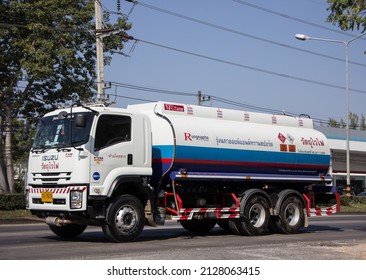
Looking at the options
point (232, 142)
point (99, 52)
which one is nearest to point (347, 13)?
point (232, 142)

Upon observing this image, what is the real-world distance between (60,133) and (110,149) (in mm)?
1246

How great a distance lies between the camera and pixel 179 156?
14.4 metres

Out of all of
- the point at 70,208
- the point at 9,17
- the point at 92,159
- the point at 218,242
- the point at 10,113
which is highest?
the point at 9,17

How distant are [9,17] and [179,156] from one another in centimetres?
1905

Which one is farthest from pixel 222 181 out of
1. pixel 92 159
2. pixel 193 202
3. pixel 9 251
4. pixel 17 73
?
pixel 17 73

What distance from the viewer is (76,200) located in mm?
12875

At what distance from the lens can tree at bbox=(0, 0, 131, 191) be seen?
95.2ft

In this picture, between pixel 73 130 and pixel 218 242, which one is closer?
pixel 73 130

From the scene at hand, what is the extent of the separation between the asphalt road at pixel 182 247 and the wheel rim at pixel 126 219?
16.4 inches

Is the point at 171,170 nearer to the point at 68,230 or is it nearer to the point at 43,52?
the point at 68,230

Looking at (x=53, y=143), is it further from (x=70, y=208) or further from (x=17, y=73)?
(x=17, y=73)

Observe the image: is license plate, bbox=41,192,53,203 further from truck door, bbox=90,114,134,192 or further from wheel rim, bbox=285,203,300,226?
wheel rim, bbox=285,203,300,226

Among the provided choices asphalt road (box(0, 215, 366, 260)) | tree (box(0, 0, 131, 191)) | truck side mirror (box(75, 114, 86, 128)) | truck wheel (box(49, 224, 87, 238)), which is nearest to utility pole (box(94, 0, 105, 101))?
tree (box(0, 0, 131, 191))

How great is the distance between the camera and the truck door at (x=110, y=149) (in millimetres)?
13117
